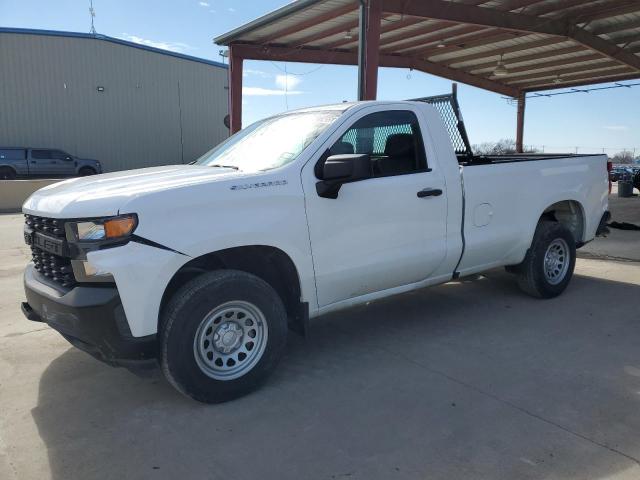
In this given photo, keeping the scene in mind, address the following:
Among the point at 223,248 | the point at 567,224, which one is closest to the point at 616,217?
the point at 567,224

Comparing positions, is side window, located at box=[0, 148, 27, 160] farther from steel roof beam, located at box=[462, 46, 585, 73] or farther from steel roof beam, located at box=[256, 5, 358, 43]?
steel roof beam, located at box=[462, 46, 585, 73]

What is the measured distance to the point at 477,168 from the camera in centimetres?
492

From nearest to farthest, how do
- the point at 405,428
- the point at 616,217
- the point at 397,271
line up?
the point at 405,428
the point at 397,271
the point at 616,217

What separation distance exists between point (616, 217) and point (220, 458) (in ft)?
40.9

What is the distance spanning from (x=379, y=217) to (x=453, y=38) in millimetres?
14346

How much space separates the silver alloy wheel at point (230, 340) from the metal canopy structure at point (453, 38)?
28.4ft

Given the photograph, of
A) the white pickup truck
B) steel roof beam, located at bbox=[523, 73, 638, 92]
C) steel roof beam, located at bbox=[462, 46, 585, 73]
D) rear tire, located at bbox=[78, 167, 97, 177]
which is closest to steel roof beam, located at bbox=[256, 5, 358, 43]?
the white pickup truck

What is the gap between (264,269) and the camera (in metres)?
3.99

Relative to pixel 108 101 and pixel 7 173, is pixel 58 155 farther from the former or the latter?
pixel 108 101

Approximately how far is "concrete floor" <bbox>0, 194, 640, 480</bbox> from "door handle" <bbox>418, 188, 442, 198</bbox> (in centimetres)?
128

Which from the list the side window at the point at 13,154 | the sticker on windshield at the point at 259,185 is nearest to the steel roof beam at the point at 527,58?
the sticker on windshield at the point at 259,185

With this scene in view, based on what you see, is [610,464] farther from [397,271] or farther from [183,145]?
[183,145]

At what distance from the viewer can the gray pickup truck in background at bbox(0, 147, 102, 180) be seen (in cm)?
2444

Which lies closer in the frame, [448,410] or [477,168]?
[448,410]
